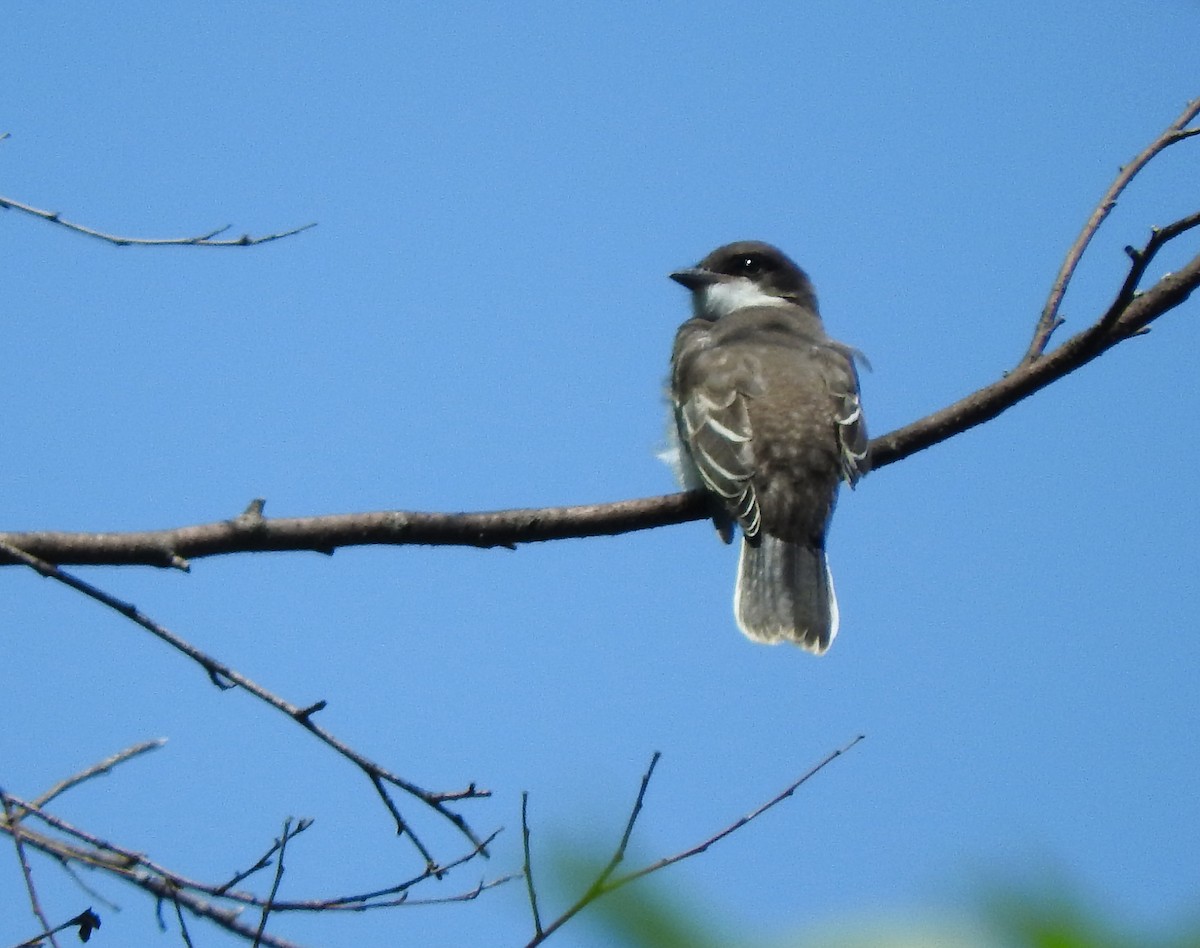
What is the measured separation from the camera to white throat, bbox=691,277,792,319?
Result: 8156 mm

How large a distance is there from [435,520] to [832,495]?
8.26 ft

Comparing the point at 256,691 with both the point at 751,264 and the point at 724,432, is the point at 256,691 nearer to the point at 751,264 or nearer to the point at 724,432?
the point at 724,432

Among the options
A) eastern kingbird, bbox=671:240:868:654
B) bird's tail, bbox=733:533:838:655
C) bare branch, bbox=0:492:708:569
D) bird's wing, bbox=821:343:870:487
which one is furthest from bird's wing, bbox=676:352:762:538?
bare branch, bbox=0:492:708:569

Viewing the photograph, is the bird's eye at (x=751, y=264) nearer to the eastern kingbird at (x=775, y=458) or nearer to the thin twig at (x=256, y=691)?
the eastern kingbird at (x=775, y=458)

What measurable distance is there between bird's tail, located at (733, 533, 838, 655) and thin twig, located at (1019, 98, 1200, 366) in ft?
4.50

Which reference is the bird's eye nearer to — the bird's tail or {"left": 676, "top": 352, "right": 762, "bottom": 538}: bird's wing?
{"left": 676, "top": 352, "right": 762, "bottom": 538}: bird's wing

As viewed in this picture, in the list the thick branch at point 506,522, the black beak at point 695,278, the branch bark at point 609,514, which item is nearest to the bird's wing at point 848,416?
the branch bark at point 609,514

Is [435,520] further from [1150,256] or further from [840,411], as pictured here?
[840,411]

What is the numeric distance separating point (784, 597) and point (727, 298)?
9.07ft

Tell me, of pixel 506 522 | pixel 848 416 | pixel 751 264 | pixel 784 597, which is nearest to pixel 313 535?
pixel 506 522

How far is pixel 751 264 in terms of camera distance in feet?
27.4

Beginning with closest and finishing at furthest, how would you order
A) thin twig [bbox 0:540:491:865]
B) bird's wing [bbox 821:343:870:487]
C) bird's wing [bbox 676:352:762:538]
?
thin twig [bbox 0:540:491:865]
bird's wing [bbox 676:352:762:538]
bird's wing [bbox 821:343:870:487]

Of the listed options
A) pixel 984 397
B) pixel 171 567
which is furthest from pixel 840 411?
pixel 171 567

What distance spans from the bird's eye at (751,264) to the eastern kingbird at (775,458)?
1578mm
